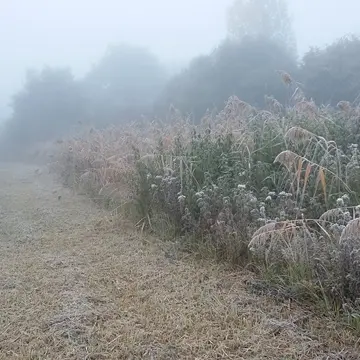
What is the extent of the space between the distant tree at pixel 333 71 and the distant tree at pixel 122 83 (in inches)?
241

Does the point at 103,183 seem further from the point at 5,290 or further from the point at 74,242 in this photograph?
the point at 5,290

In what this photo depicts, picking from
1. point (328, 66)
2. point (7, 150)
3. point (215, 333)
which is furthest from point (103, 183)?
point (7, 150)

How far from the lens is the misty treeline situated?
10.8 metres

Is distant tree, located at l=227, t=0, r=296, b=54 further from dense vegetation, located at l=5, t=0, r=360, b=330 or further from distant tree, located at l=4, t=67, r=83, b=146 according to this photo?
dense vegetation, located at l=5, t=0, r=360, b=330

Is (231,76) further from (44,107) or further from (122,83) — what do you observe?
(44,107)

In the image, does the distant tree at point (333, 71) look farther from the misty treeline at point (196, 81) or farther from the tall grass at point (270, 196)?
the tall grass at point (270, 196)

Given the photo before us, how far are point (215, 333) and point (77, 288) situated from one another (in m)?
0.81

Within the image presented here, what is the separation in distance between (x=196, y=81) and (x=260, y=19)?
4.81 meters

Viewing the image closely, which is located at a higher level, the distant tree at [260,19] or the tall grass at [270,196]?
the distant tree at [260,19]

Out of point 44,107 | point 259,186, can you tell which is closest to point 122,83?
point 44,107

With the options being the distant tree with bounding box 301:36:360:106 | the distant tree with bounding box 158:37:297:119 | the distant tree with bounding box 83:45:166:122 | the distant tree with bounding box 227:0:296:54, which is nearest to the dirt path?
the distant tree with bounding box 301:36:360:106

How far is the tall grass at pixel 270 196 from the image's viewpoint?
5.90 ft

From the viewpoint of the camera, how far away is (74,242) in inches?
111

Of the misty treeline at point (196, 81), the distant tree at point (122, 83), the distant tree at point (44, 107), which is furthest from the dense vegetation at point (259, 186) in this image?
the distant tree at point (44, 107)
